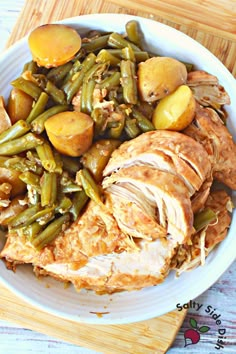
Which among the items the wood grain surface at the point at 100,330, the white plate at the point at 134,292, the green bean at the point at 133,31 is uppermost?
the green bean at the point at 133,31

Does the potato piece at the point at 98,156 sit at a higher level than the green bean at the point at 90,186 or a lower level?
higher

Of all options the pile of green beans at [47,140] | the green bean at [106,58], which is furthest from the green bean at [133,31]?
the green bean at [106,58]

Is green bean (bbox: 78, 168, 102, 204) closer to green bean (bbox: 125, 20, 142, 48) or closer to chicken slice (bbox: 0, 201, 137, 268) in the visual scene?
chicken slice (bbox: 0, 201, 137, 268)

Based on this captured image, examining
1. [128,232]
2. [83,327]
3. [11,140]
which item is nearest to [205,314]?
[83,327]

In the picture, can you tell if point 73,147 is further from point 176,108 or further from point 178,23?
point 178,23

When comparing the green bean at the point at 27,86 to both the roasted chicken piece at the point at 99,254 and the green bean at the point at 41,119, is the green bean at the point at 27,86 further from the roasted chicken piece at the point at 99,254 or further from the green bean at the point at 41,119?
the roasted chicken piece at the point at 99,254
